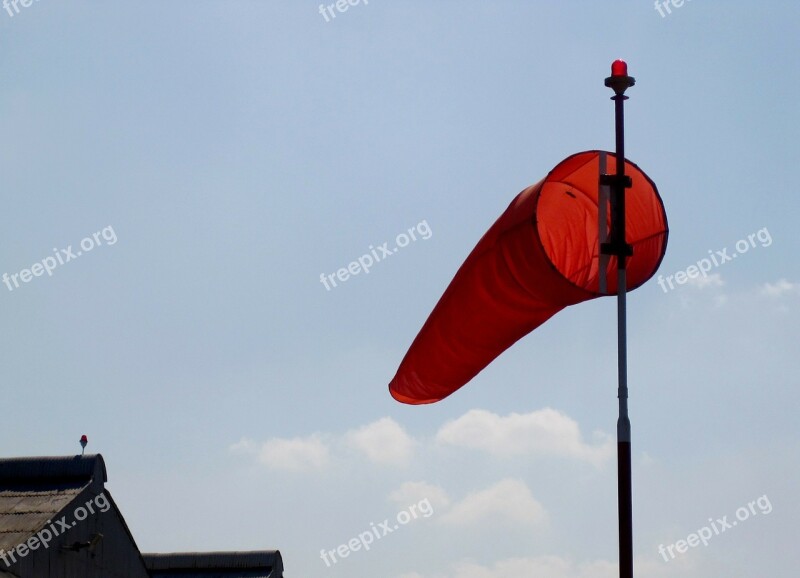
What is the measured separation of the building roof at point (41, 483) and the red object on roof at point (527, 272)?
1648 centimetres

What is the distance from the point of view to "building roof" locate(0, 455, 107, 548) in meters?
26.4

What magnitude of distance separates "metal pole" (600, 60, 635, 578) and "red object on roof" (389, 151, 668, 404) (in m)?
0.25

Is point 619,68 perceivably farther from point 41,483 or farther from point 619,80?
point 41,483

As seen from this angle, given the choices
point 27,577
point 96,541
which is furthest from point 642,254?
point 96,541

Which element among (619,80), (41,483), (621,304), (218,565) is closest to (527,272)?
(621,304)

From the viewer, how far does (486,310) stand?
1164 centimetres

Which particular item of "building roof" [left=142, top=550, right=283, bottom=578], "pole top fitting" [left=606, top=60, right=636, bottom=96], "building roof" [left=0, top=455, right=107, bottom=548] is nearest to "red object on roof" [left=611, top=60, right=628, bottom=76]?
"pole top fitting" [left=606, top=60, right=636, bottom=96]

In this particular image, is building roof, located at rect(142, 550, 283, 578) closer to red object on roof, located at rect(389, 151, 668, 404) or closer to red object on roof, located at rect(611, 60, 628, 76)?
red object on roof, located at rect(389, 151, 668, 404)

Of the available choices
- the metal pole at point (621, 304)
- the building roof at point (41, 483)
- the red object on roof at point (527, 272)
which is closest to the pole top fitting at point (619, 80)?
the metal pole at point (621, 304)

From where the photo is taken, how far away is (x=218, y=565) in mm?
39000

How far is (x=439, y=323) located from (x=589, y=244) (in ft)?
6.01

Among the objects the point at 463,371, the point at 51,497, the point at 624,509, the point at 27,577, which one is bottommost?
the point at 624,509

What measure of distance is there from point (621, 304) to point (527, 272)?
46.2 inches

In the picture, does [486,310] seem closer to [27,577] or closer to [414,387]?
[414,387]
